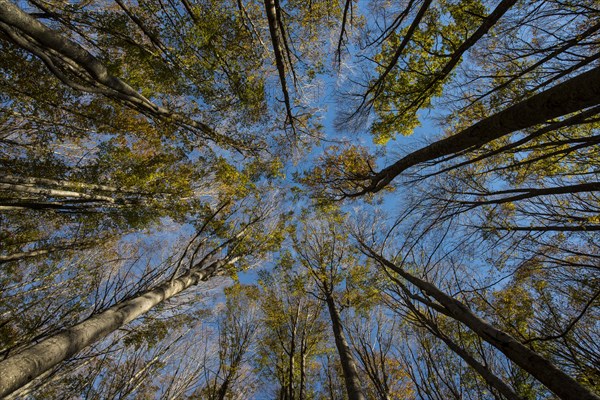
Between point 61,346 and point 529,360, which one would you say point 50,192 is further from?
point 529,360

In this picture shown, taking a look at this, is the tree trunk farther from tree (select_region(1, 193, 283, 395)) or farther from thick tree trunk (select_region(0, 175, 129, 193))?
tree (select_region(1, 193, 283, 395))

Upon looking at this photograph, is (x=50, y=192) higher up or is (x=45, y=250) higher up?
(x=50, y=192)

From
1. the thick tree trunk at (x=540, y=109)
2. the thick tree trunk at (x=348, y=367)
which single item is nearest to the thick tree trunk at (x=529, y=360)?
the thick tree trunk at (x=540, y=109)

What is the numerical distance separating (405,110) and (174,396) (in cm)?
936

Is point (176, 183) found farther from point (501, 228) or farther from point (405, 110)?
point (501, 228)

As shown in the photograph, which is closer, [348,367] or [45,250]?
[348,367]

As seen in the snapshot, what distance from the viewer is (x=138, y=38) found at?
19.6 feet

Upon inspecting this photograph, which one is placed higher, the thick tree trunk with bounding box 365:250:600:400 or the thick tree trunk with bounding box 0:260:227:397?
the thick tree trunk with bounding box 0:260:227:397

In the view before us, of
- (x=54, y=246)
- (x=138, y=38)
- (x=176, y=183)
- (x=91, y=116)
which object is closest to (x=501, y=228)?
(x=176, y=183)

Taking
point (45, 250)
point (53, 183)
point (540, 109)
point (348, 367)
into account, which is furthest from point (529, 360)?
point (45, 250)

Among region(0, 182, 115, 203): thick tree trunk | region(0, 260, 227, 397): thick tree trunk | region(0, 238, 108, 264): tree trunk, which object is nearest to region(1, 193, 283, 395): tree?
region(0, 260, 227, 397): thick tree trunk

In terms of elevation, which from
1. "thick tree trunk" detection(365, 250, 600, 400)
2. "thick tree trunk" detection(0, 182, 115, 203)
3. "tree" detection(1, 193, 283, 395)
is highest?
"thick tree trunk" detection(0, 182, 115, 203)

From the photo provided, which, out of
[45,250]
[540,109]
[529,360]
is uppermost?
[540,109]

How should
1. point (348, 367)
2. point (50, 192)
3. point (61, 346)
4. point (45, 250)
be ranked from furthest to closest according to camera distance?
point (45, 250), point (50, 192), point (348, 367), point (61, 346)
